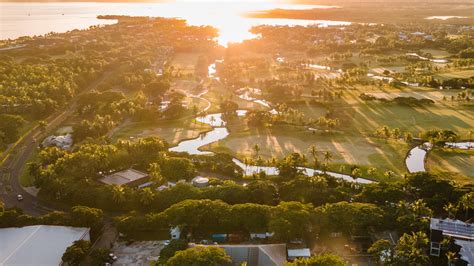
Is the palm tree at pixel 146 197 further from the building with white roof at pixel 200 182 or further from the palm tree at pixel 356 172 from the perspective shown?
the palm tree at pixel 356 172

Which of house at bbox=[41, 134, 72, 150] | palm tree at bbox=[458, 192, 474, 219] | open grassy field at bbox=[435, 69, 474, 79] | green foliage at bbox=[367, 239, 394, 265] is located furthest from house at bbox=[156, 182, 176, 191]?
open grassy field at bbox=[435, 69, 474, 79]

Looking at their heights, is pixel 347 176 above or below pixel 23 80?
below

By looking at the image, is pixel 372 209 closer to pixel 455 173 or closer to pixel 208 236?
pixel 208 236

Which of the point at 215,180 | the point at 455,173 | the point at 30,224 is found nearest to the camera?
the point at 30,224

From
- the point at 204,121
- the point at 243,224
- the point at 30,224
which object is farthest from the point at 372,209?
the point at 204,121

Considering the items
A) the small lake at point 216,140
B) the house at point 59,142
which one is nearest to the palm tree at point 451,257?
the small lake at point 216,140

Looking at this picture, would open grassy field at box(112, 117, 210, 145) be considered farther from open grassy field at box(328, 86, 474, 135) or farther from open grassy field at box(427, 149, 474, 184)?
open grassy field at box(427, 149, 474, 184)
